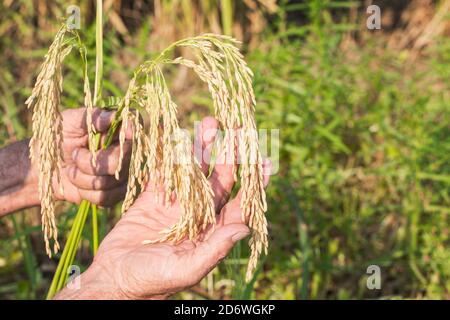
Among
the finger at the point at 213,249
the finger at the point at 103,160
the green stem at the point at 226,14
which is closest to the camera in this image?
the finger at the point at 213,249

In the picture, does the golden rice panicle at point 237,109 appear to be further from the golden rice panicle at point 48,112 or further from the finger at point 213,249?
the golden rice panicle at point 48,112

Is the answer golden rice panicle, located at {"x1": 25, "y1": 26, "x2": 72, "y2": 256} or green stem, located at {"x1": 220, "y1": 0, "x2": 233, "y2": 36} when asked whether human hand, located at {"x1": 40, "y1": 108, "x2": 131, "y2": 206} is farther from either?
green stem, located at {"x1": 220, "y1": 0, "x2": 233, "y2": 36}

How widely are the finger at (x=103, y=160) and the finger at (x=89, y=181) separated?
3 centimetres

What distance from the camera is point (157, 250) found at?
1747 mm

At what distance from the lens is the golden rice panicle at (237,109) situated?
1547mm

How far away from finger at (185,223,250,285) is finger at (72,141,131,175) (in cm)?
46

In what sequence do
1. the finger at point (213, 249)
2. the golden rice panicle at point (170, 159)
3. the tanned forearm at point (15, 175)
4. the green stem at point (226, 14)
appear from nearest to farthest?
the golden rice panicle at point (170, 159) < the finger at point (213, 249) < the tanned forearm at point (15, 175) < the green stem at point (226, 14)

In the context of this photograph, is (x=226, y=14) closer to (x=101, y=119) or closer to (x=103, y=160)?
(x=103, y=160)

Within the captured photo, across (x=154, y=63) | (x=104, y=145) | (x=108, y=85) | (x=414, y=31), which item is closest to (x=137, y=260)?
(x=104, y=145)

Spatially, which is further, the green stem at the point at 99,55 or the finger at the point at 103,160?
the finger at the point at 103,160

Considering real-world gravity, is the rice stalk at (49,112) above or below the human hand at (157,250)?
above

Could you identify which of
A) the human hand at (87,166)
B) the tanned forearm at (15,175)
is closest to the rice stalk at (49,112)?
the human hand at (87,166)

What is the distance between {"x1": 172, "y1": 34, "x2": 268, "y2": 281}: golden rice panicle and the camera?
155 cm

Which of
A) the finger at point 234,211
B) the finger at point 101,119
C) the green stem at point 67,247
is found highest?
the finger at point 101,119
